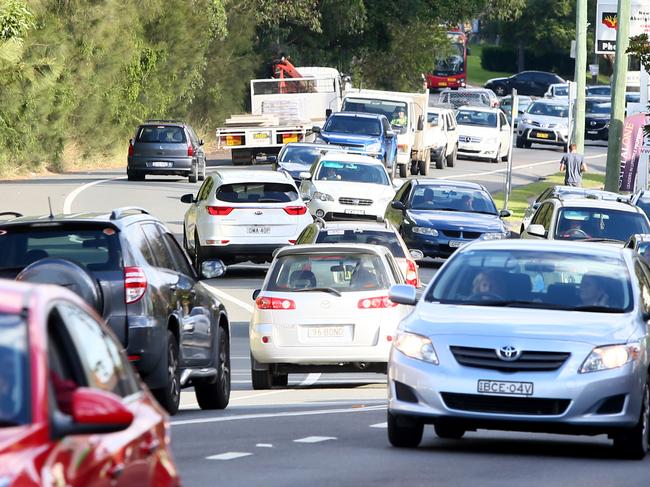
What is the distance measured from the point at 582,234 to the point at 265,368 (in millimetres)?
8994

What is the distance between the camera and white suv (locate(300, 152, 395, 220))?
35.7 metres

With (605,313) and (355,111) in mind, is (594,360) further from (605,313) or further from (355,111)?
(355,111)

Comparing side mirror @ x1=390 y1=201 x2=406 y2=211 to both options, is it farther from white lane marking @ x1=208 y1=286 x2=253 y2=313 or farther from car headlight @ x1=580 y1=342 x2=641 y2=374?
car headlight @ x1=580 y1=342 x2=641 y2=374

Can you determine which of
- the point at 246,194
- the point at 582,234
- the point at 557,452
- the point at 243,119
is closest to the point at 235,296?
the point at 246,194

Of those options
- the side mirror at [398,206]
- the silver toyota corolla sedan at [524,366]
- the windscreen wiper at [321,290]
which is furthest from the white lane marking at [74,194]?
the silver toyota corolla sedan at [524,366]

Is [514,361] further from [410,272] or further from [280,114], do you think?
[280,114]

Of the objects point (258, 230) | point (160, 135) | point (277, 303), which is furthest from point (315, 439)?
point (160, 135)

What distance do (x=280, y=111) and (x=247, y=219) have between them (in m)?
29.6

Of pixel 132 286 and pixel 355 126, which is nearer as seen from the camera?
pixel 132 286

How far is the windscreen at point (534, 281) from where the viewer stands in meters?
12.4

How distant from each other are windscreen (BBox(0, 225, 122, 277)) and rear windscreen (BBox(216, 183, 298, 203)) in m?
16.1

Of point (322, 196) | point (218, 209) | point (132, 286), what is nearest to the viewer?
point (132, 286)

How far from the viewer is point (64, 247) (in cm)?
1307

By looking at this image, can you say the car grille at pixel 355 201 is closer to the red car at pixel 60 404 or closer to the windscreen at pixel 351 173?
the windscreen at pixel 351 173
